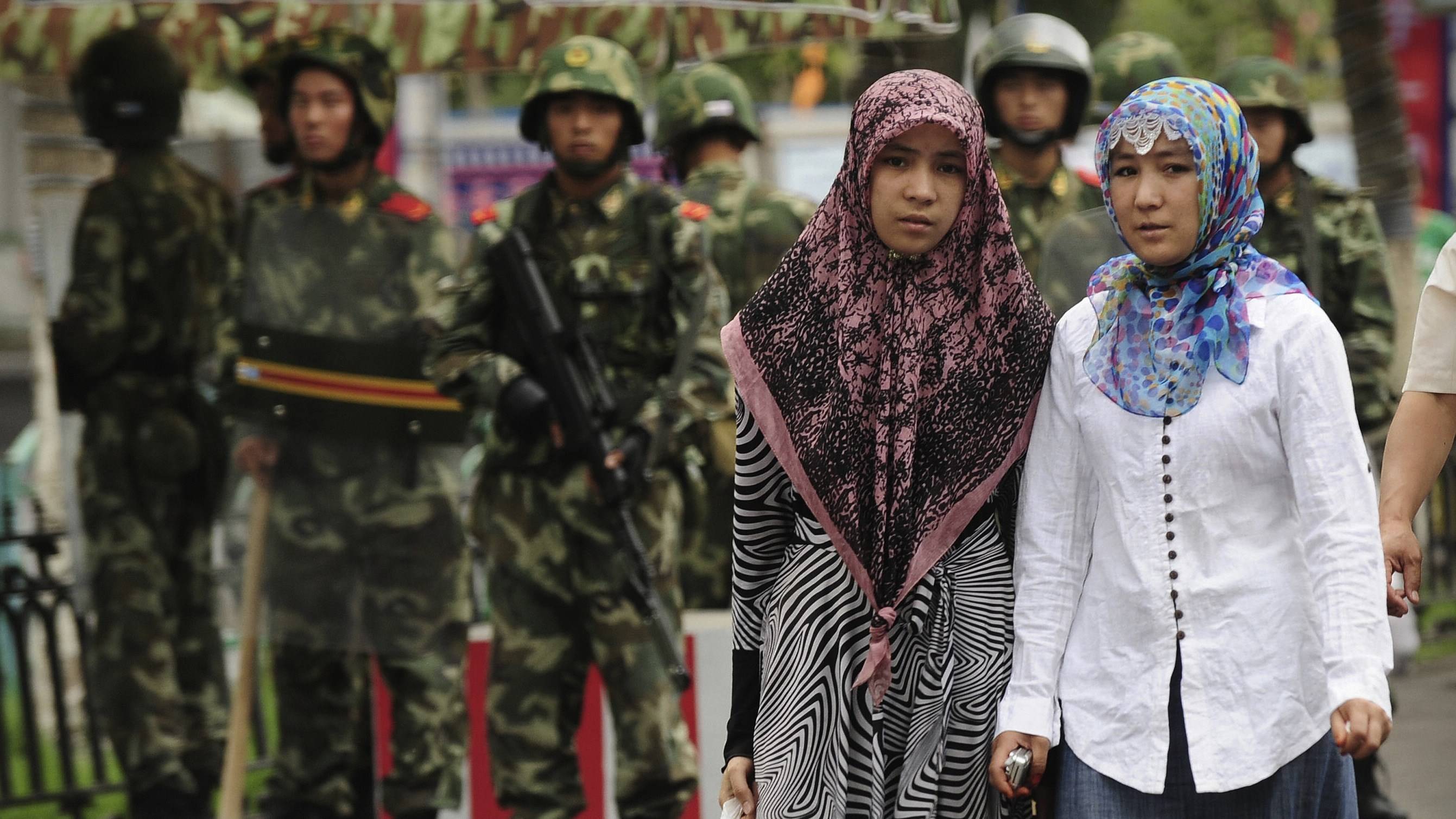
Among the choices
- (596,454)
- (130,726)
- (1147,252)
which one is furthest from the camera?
(130,726)

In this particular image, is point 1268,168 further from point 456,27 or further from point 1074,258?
point 456,27

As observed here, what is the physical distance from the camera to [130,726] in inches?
240

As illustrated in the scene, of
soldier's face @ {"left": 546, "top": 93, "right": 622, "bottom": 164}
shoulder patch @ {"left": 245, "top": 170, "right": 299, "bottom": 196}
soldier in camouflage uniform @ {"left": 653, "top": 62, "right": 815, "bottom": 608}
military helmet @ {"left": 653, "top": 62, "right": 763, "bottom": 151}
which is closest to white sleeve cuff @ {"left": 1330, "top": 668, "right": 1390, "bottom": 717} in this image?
soldier's face @ {"left": 546, "top": 93, "right": 622, "bottom": 164}

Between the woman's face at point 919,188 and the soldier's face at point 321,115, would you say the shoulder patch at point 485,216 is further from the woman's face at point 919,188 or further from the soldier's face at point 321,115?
the woman's face at point 919,188

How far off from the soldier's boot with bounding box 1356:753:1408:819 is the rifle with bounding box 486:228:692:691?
6.54 ft

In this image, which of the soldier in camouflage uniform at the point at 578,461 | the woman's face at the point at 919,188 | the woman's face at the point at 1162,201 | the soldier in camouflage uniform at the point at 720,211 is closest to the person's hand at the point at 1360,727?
the woman's face at the point at 1162,201

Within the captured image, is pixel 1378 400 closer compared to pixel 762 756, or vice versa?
pixel 762 756

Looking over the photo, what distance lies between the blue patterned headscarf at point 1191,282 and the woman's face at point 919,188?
230mm

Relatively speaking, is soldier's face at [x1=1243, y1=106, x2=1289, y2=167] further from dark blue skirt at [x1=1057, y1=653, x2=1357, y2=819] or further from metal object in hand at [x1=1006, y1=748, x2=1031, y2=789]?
metal object in hand at [x1=1006, y1=748, x2=1031, y2=789]

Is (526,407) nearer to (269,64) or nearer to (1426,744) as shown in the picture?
(269,64)

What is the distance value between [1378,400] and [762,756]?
3229mm

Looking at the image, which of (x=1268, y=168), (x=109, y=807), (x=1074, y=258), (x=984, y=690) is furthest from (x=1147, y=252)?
(x=109, y=807)

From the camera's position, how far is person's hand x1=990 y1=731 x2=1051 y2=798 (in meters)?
2.95

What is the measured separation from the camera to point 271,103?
20.0 ft
